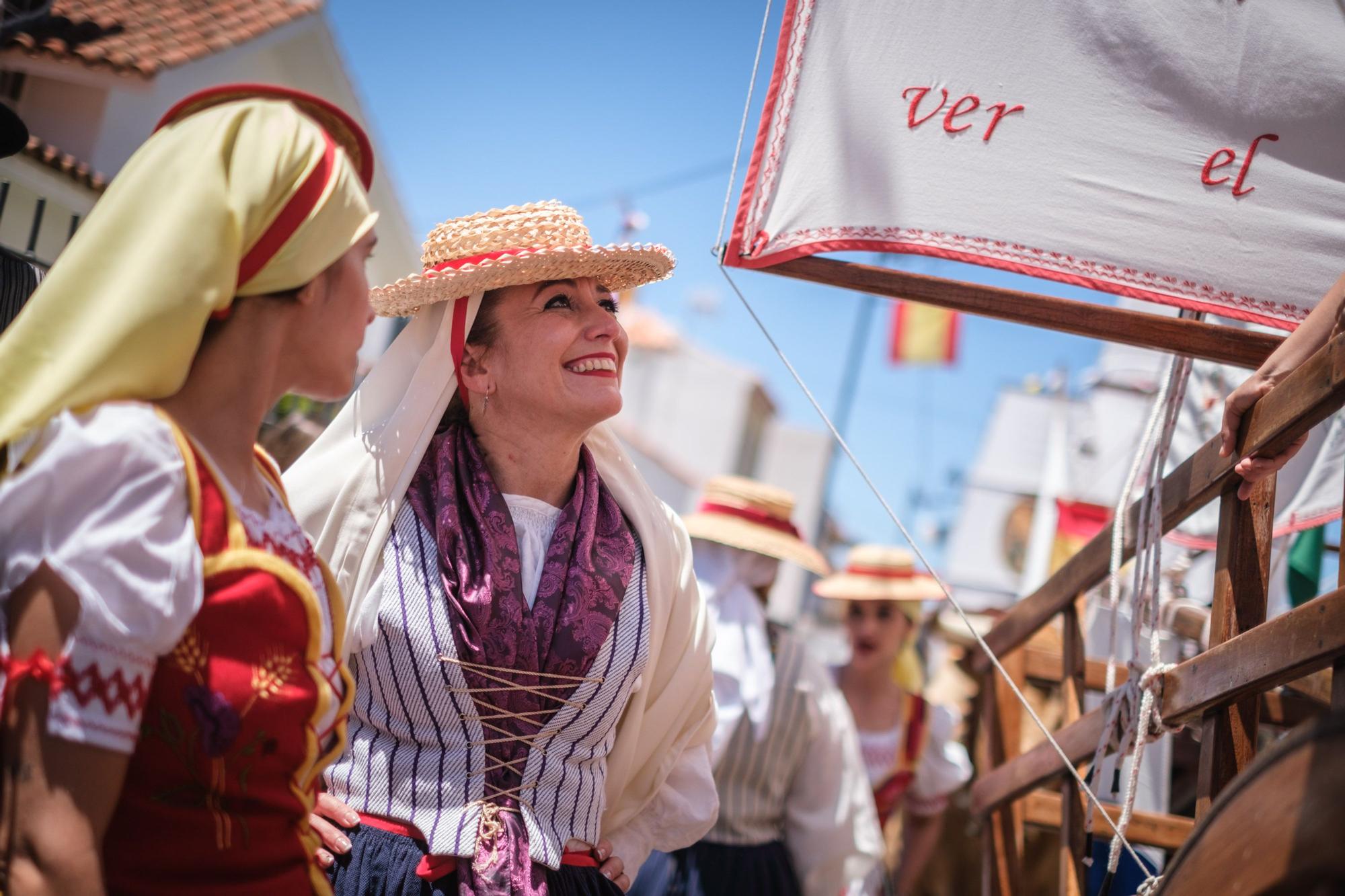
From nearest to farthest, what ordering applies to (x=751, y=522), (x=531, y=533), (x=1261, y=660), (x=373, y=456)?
(x=1261, y=660), (x=373, y=456), (x=531, y=533), (x=751, y=522)

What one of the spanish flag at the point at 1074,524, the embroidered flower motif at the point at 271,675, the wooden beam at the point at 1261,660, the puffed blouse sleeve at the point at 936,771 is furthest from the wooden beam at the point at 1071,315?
the spanish flag at the point at 1074,524

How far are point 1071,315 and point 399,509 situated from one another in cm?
161

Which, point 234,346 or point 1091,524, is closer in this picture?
point 234,346

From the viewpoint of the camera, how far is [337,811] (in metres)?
2.23

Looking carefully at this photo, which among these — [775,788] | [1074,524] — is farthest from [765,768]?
[1074,524]

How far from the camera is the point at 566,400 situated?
251cm

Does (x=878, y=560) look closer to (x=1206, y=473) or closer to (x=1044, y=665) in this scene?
(x=1044, y=665)

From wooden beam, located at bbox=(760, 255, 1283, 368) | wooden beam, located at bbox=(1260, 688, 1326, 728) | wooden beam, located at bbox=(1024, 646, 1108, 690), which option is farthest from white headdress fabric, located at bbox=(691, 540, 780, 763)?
wooden beam, located at bbox=(1260, 688, 1326, 728)

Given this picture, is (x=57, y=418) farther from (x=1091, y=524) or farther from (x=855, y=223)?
(x=1091, y=524)

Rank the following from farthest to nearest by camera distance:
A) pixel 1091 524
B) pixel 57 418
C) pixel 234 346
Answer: pixel 1091 524
pixel 234 346
pixel 57 418

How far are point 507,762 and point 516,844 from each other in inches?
6.7

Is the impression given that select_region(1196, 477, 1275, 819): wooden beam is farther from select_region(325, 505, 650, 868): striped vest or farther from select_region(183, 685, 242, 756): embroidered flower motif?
select_region(183, 685, 242, 756): embroidered flower motif

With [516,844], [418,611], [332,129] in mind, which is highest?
[332,129]

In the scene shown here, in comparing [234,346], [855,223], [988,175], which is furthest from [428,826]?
[988,175]
